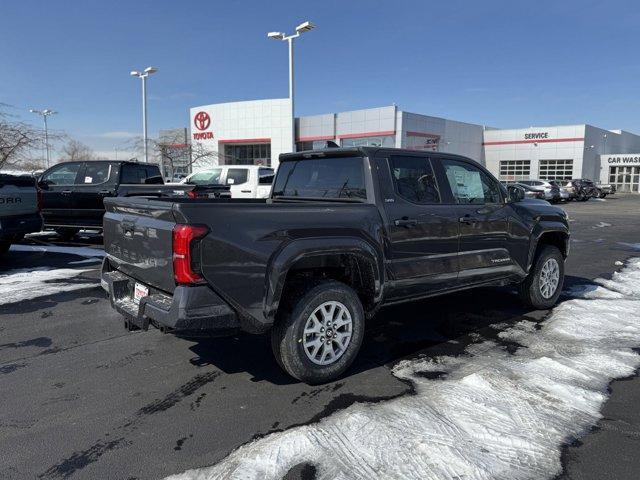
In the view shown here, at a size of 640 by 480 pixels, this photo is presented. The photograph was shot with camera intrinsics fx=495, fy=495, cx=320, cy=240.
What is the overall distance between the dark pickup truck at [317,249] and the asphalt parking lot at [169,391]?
1.47 ft

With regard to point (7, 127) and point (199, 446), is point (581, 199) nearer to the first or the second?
point (7, 127)

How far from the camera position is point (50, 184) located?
11.1m

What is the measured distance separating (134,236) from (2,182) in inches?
230

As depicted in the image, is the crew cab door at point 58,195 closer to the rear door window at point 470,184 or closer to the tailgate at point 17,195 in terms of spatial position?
the tailgate at point 17,195

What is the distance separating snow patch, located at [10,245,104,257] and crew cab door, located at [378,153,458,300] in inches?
280

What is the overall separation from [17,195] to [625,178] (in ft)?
203

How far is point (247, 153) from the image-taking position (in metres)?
45.2

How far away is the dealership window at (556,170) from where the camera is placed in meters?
49.6

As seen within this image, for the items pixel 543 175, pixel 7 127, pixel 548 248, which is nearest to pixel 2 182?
pixel 548 248

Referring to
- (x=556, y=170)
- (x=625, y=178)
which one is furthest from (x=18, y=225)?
(x=625, y=178)

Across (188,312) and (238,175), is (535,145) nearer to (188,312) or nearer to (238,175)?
(238,175)

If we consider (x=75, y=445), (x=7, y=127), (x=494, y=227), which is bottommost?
(x=75, y=445)

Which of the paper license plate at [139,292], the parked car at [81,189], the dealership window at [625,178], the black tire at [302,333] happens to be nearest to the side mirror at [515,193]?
the black tire at [302,333]

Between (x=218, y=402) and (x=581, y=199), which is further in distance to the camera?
(x=581, y=199)
